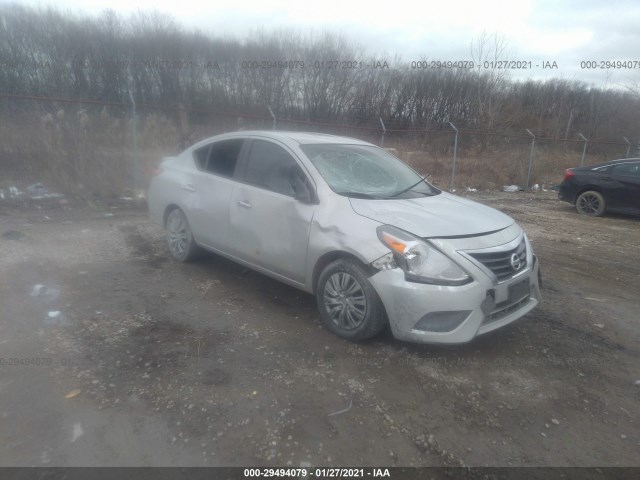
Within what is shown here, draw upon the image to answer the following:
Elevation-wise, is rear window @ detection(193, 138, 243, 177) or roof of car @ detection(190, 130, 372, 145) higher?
roof of car @ detection(190, 130, 372, 145)

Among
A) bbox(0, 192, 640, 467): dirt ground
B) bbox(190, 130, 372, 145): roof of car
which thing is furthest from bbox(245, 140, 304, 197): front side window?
bbox(0, 192, 640, 467): dirt ground

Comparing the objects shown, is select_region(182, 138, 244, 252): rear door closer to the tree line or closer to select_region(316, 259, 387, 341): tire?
select_region(316, 259, 387, 341): tire

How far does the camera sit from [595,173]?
34.2ft

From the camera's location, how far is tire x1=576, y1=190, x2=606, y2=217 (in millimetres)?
10409

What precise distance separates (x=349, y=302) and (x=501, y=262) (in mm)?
1206

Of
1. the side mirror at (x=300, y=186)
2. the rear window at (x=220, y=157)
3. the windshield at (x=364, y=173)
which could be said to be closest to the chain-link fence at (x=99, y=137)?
the rear window at (x=220, y=157)

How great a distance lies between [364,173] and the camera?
14.9 feet

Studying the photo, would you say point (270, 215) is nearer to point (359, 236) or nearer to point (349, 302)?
point (359, 236)

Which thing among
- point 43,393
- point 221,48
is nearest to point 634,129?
point 221,48

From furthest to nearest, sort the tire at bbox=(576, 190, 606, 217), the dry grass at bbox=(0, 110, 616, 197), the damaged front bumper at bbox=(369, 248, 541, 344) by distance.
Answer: the tire at bbox=(576, 190, 606, 217)
the dry grass at bbox=(0, 110, 616, 197)
the damaged front bumper at bbox=(369, 248, 541, 344)

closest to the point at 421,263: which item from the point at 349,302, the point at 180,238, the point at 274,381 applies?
the point at 349,302

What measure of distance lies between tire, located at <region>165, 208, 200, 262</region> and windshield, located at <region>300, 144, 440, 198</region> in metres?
1.88

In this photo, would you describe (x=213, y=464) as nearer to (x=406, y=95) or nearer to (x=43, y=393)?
(x=43, y=393)

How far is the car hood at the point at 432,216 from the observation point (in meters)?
3.55
